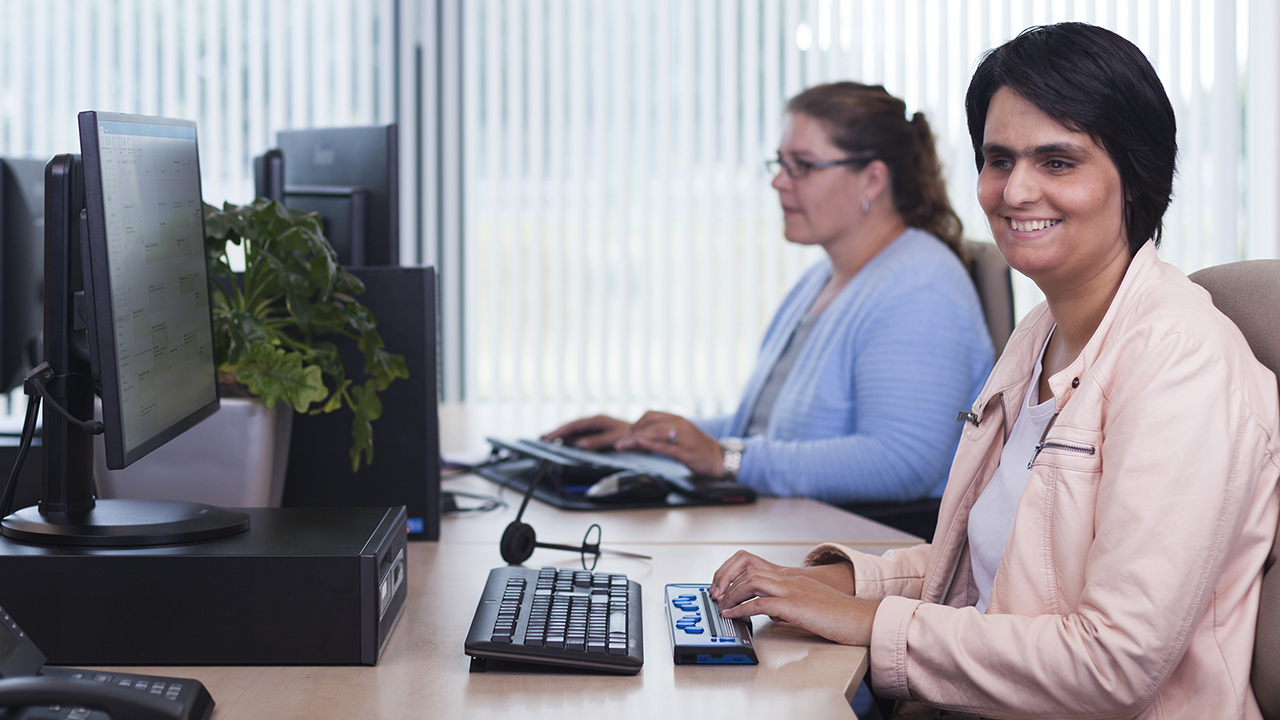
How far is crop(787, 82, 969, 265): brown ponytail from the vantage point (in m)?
2.26

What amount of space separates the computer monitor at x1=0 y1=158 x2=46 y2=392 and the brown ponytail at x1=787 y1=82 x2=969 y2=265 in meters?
1.51

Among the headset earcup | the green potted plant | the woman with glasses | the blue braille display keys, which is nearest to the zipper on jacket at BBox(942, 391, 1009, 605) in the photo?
the blue braille display keys

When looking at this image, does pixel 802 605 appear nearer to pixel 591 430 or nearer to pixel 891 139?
pixel 591 430

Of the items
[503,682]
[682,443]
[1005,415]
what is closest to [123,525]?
[503,682]

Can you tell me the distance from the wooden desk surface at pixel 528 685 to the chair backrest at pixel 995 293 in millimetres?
1236

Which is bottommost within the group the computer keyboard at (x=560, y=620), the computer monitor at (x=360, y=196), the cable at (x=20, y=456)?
the computer keyboard at (x=560, y=620)

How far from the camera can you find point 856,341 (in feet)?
6.63

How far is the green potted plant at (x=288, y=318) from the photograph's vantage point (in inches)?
51.2

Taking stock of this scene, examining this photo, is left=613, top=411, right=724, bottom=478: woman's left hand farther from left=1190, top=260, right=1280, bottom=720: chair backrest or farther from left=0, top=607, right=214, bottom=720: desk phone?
left=0, top=607, right=214, bottom=720: desk phone

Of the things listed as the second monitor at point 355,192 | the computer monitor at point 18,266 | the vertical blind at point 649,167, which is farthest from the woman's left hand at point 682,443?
the vertical blind at point 649,167

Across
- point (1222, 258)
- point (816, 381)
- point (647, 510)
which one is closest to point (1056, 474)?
point (647, 510)

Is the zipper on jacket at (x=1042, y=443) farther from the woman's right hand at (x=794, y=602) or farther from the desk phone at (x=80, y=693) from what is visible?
the desk phone at (x=80, y=693)

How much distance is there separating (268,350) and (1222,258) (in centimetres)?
366

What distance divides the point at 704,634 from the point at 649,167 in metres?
2.82
